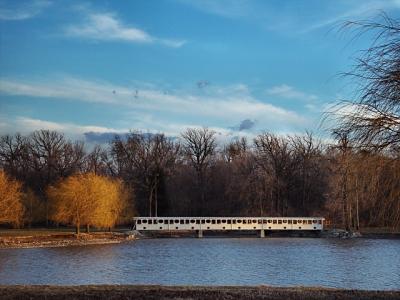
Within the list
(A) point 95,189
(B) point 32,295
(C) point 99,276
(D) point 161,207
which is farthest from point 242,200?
(B) point 32,295

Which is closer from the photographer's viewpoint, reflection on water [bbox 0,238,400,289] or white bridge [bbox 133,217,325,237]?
reflection on water [bbox 0,238,400,289]

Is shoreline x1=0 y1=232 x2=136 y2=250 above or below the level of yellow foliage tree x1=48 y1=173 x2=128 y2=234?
below

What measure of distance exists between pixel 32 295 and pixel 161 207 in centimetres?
7105

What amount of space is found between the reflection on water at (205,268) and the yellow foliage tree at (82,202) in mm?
17514

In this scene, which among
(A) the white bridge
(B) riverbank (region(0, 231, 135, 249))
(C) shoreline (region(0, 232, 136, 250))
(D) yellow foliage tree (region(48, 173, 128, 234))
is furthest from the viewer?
(A) the white bridge

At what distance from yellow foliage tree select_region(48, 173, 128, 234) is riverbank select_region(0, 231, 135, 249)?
193 cm

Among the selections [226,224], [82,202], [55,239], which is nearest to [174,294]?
[55,239]

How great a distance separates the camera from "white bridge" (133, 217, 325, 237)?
73.8m

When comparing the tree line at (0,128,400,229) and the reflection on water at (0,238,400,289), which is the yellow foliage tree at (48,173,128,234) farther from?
the reflection on water at (0,238,400,289)

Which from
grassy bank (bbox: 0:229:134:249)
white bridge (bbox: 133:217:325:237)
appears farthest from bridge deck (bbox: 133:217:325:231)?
grassy bank (bbox: 0:229:134:249)

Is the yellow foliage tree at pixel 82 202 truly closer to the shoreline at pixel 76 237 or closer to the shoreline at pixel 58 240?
the shoreline at pixel 76 237

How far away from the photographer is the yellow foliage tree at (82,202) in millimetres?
60344

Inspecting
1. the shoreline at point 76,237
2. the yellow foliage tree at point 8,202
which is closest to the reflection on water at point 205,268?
the shoreline at point 76,237

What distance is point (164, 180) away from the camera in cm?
8356
